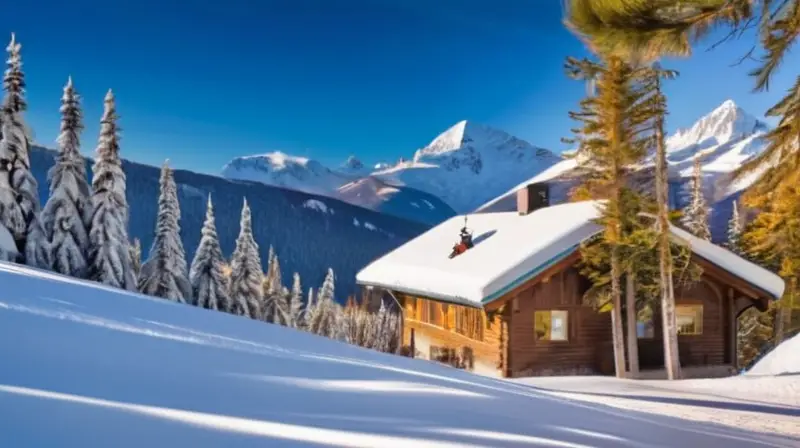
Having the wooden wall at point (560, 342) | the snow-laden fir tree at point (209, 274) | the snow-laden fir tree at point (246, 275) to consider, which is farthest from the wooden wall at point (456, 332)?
the snow-laden fir tree at point (246, 275)

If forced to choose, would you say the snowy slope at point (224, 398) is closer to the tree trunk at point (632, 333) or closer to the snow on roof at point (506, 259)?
the snow on roof at point (506, 259)

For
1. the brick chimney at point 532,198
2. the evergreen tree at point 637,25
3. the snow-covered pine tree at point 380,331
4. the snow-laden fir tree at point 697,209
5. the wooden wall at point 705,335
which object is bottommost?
the snow-covered pine tree at point 380,331

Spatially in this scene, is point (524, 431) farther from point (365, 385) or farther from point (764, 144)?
point (764, 144)

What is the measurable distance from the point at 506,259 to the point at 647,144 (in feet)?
19.0

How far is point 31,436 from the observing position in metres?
2.63

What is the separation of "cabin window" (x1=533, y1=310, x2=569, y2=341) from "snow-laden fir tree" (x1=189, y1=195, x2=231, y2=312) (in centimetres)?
1793

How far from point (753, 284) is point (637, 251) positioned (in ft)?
17.9

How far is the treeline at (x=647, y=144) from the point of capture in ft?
23.1

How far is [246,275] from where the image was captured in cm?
3362

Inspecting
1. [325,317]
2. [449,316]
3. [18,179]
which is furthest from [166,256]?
[325,317]

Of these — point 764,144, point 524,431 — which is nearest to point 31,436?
point 524,431

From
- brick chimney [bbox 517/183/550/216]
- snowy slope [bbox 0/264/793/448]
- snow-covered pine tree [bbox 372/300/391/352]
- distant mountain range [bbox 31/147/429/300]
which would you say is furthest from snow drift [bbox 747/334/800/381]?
distant mountain range [bbox 31/147/429/300]

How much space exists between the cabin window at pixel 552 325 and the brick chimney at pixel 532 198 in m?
6.65

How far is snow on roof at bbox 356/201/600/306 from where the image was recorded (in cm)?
1809
